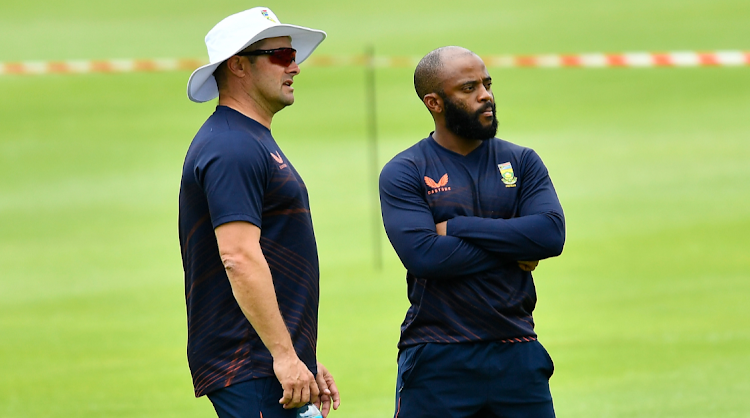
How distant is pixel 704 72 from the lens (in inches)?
709

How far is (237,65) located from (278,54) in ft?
0.49

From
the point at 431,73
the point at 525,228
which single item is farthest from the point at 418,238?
the point at 431,73

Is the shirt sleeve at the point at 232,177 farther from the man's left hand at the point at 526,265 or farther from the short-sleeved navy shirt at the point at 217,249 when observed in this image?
the man's left hand at the point at 526,265

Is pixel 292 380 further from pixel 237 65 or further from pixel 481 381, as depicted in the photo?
pixel 237 65

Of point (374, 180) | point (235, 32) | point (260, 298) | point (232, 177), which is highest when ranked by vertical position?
point (374, 180)

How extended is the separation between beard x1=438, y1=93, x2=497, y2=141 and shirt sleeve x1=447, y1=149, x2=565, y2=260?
205 mm

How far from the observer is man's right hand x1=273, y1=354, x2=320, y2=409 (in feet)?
10.1

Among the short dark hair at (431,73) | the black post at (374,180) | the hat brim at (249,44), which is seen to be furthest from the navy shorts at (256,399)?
the black post at (374,180)

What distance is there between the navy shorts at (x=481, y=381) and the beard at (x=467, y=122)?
2.58ft

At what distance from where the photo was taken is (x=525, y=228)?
3643mm

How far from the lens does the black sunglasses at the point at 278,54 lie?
3.36 m

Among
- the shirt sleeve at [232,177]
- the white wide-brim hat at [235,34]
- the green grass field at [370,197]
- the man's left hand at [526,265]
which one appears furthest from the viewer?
the green grass field at [370,197]

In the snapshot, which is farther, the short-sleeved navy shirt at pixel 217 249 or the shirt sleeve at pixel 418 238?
the shirt sleeve at pixel 418 238

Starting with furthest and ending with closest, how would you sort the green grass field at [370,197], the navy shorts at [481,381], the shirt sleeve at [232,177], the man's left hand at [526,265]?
the green grass field at [370,197], the man's left hand at [526,265], the navy shorts at [481,381], the shirt sleeve at [232,177]
